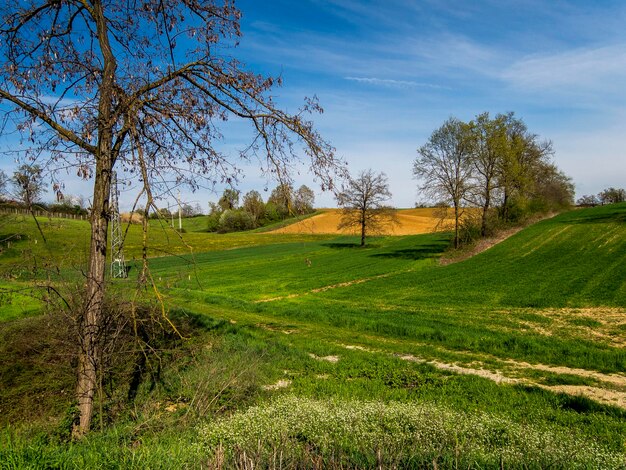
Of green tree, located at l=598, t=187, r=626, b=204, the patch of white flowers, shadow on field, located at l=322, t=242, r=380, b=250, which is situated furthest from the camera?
green tree, located at l=598, t=187, r=626, b=204

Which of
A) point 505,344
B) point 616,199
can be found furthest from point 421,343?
point 616,199

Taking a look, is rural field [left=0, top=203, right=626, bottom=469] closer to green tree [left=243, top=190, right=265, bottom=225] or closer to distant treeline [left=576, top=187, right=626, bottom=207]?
green tree [left=243, top=190, right=265, bottom=225]

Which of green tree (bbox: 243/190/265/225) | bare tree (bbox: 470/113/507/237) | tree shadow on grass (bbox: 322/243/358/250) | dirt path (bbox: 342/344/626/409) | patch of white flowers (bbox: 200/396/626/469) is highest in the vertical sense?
bare tree (bbox: 470/113/507/237)

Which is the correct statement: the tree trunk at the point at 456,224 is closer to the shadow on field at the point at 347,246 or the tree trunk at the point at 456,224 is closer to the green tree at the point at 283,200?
the shadow on field at the point at 347,246

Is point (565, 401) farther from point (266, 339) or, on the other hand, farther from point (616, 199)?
point (616, 199)

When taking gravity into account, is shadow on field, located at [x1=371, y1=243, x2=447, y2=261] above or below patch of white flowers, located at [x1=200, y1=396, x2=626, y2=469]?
above

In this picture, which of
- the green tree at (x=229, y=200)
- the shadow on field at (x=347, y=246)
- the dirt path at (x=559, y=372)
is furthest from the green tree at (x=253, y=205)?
the shadow on field at (x=347, y=246)

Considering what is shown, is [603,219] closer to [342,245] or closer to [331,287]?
[342,245]

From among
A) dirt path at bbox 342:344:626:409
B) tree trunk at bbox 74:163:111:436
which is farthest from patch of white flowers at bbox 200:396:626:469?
dirt path at bbox 342:344:626:409

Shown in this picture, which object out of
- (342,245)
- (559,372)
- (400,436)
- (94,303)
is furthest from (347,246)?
(94,303)

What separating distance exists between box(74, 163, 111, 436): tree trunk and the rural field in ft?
1.50

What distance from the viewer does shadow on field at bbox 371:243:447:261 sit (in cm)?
3809

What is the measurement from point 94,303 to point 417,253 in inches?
1456

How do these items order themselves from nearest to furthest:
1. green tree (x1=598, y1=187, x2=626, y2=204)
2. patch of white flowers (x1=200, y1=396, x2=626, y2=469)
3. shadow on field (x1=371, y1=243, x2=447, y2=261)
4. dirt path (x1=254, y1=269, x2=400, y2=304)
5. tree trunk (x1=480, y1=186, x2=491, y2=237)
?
patch of white flowers (x1=200, y1=396, x2=626, y2=469) < dirt path (x1=254, y1=269, x2=400, y2=304) < tree trunk (x1=480, y1=186, x2=491, y2=237) < shadow on field (x1=371, y1=243, x2=447, y2=261) < green tree (x1=598, y1=187, x2=626, y2=204)
